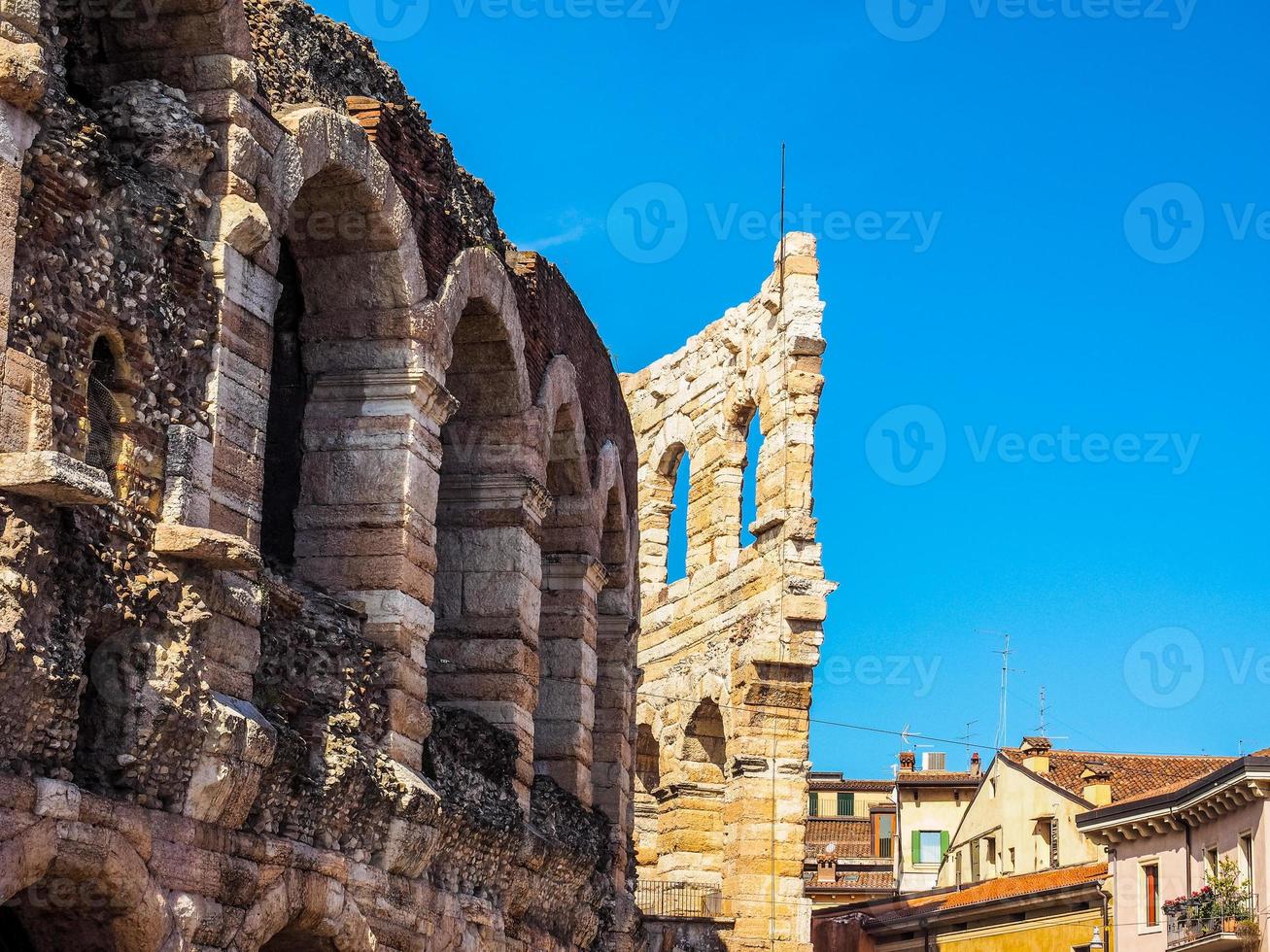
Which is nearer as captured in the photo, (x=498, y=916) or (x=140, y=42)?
(x=140, y=42)

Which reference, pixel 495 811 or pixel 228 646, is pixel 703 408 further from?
pixel 228 646

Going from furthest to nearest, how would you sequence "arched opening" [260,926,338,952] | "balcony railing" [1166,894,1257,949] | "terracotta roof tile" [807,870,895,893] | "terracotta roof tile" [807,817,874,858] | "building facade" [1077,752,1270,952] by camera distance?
"terracotta roof tile" [807,817,874,858], "terracotta roof tile" [807,870,895,893], "balcony railing" [1166,894,1257,949], "building facade" [1077,752,1270,952], "arched opening" [260,926,338,952]

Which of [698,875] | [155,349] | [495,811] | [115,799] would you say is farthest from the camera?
[698,875]

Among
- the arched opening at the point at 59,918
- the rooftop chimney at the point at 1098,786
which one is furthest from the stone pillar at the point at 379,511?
the rooftop chimney at the point at 1098,786

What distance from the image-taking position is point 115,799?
10000mm

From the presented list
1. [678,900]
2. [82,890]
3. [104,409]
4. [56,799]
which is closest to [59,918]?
[82,890]

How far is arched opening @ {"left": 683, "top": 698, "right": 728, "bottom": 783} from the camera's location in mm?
30031

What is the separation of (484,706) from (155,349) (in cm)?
572

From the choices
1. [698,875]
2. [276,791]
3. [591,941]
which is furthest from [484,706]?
[698,875]

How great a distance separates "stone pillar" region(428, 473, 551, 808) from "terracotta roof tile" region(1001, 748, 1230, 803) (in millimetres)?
25535

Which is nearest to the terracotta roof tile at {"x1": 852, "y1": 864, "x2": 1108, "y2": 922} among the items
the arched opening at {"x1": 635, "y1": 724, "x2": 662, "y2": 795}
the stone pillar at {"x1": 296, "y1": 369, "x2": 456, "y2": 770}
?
the arched opening at {"x1": 635, "y1": 724, "x2": 662, "y2": 795}

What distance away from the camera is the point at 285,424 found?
14195mm

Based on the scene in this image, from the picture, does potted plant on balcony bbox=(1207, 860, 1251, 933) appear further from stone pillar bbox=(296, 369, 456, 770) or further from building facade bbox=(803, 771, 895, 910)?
stone pillar bbox=(296, 369, 456, 770)

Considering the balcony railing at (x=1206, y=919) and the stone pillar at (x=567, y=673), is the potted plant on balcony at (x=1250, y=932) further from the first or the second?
the stone pillar at (x=567, y=673)
